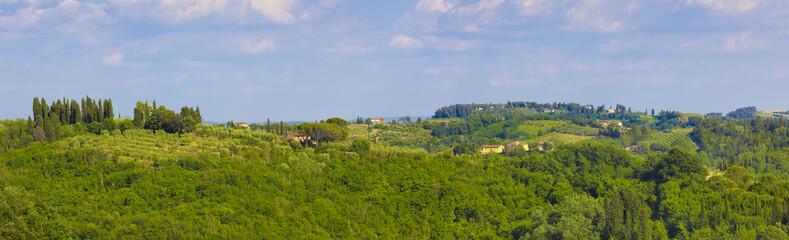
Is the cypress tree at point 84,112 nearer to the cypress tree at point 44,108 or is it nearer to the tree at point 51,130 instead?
the cypress tree at point 44,108

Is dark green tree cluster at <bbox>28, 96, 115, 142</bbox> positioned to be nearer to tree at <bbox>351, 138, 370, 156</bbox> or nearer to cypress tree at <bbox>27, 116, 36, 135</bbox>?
cypress tree at <bbox>27, 116, 36, 135</bbox>

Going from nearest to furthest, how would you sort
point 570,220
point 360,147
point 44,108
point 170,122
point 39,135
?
point 570,220
point 39,135
point 44,108
point 170,122
point 360,147

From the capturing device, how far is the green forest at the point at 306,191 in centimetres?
6625

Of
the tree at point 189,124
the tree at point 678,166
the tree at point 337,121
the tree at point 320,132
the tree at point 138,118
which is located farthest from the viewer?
the tree at point 337,121

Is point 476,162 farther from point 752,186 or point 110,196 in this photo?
point 110,196

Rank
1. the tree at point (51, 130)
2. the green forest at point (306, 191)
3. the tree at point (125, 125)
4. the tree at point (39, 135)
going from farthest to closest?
the tree at point (125, 125), the tree at point (51, 130), the tree at point (39, 135), the green forest at point (306, 191)

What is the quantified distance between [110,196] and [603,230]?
56.5 m

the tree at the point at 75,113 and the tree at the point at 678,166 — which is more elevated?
the tree at the point at 75,113

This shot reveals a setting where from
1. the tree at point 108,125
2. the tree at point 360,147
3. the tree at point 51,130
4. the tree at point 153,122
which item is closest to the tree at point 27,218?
the tree at point 51,130

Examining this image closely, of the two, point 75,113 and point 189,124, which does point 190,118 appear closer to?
point 189,124

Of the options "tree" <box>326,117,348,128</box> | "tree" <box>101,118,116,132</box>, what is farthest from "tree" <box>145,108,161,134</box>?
"tree" <box>326,117,348,128</box>

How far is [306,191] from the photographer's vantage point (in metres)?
77.6

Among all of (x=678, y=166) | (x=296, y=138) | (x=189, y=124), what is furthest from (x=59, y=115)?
(x=678, y=166)

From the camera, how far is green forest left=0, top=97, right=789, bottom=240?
6625 centimetres
